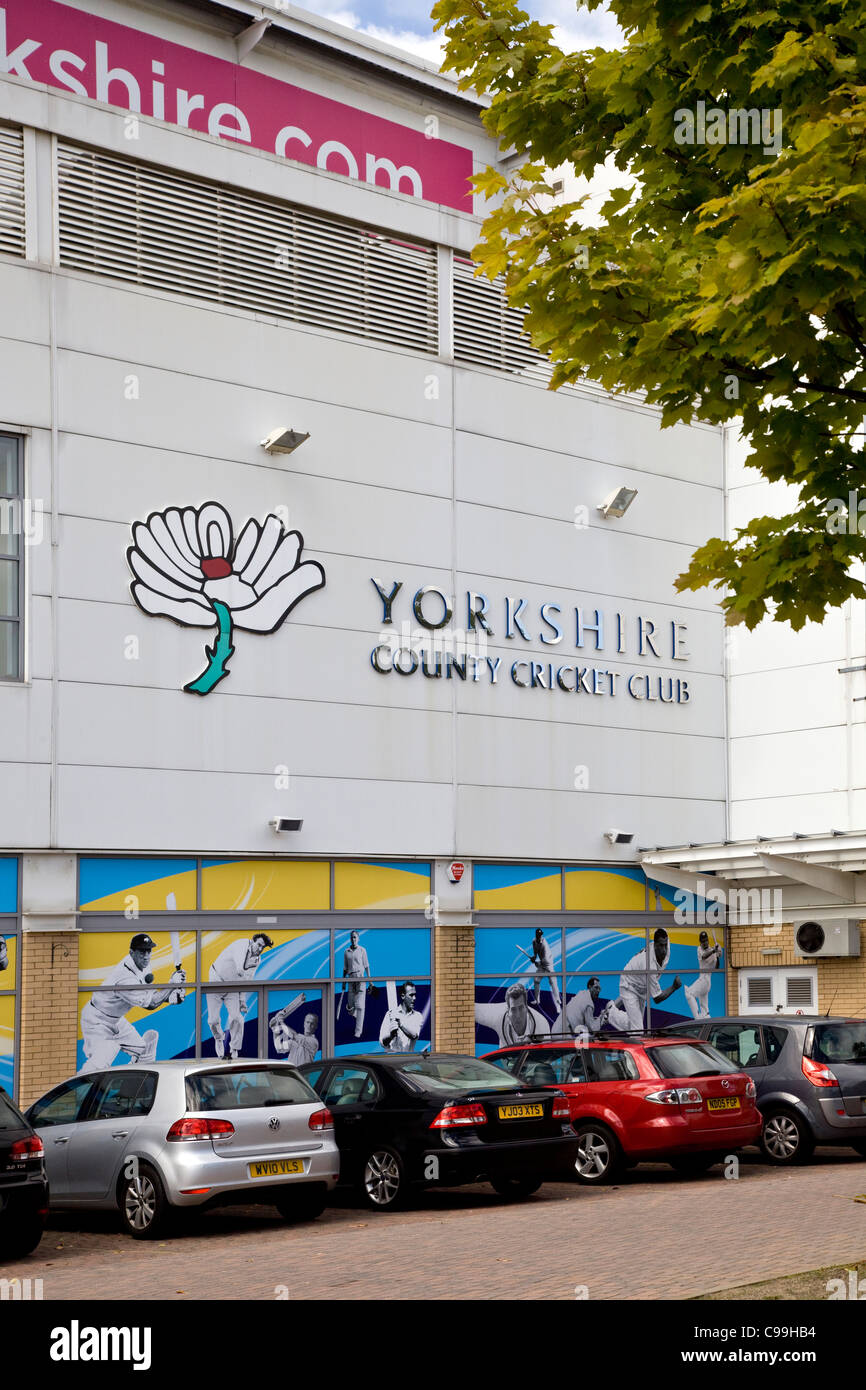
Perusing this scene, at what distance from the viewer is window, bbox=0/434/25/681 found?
19016 mm

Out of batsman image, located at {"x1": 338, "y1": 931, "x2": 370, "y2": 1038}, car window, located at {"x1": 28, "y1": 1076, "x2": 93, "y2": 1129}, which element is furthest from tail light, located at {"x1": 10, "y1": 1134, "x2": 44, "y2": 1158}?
batsman image, located at {"x1": 338, "y1": 931, "x2": 370, "y2": 1038}

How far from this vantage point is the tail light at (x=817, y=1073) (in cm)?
1739

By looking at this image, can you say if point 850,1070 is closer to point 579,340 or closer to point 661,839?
point 661,839

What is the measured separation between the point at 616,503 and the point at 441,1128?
43.6ft

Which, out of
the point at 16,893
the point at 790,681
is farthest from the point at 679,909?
the point at 16,893

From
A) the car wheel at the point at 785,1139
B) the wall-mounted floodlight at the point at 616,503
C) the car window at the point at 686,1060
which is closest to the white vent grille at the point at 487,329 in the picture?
the wall-mounted floodlight at the point at 616,503

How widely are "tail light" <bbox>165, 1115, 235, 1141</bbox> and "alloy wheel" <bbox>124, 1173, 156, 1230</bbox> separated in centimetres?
49

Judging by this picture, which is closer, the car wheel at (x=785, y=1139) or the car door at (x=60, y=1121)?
the car door at (x=60, y=1121)

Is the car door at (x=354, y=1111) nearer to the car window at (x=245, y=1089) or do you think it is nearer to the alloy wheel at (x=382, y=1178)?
the alloy wheel at (x=382, y=1178)

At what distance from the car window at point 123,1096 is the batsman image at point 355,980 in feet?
25.0

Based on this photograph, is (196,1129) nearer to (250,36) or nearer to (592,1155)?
(592,1155)

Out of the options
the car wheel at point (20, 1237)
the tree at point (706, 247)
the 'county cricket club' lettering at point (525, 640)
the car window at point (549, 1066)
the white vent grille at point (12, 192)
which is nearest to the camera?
the tree at point (706, 247)

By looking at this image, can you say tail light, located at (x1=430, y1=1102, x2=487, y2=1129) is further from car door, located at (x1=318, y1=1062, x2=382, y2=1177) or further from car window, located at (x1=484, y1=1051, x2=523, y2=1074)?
car window, located at (x1=484, y1=1051, x2=523, y2=1074)

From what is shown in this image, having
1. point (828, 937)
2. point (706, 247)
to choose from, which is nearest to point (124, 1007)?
point (828, 937)
